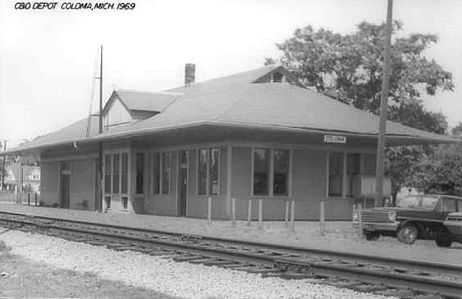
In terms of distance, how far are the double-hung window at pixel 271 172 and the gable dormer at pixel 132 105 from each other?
9288 millimetres

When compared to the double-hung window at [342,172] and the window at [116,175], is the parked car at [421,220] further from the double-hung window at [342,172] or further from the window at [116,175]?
the window at [116,175]

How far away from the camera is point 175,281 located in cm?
991

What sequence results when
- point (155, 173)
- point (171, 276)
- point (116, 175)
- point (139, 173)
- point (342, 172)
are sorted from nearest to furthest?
point (171, 276), point (342, 172), point (155, 173), point (139, 173), point (116, 175)

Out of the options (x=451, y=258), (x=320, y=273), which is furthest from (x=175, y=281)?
(x=451, y=258)

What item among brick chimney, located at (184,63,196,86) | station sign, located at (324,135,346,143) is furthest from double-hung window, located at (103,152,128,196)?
brick chimney, located at (184,63,196,86)

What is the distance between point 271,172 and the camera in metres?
26.0

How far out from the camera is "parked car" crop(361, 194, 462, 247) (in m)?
17.9

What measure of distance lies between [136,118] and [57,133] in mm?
11850

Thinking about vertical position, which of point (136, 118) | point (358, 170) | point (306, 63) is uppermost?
point (306, 63)

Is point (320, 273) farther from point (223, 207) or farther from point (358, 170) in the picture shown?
point (358, 170)

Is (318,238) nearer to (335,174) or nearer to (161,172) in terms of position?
(335,174)

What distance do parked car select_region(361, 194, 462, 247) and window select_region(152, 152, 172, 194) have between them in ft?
42.3

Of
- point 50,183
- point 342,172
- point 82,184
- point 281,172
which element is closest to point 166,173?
point 281,172

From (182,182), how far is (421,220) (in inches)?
493
